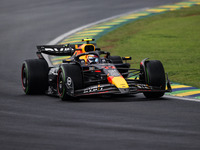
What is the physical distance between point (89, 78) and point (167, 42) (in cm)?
1352

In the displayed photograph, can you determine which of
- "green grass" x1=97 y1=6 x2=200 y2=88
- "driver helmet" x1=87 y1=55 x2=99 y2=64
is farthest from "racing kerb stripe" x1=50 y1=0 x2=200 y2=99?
"driver helmet" x1=87 y1=55 x2=99 y2=64

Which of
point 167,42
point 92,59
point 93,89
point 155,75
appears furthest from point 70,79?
point 167,42

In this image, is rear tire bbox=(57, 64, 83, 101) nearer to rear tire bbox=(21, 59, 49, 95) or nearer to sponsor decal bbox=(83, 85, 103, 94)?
sponsor decal bbox=(83, 85, 103, 94)

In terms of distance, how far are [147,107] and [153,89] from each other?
1164mm

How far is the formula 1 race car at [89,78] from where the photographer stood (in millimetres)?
13711

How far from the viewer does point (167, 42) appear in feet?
90.6

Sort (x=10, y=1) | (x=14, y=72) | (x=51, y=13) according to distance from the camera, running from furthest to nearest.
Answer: (x=10, y=1), (x=51, y=13), (x=14, y=72)

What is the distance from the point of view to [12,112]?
12367mm

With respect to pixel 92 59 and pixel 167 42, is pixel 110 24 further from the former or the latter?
pixel 92 59

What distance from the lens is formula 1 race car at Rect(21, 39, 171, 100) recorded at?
13.7m

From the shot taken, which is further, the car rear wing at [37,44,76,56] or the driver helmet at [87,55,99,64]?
the car rear wing at [37,44,76,56]

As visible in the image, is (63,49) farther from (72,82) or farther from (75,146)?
(75,146)

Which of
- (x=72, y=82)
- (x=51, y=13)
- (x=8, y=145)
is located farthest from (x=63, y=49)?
(x=51, y=13)

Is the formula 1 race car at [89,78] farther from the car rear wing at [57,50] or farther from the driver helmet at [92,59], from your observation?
the car rear wing at [57,50]
